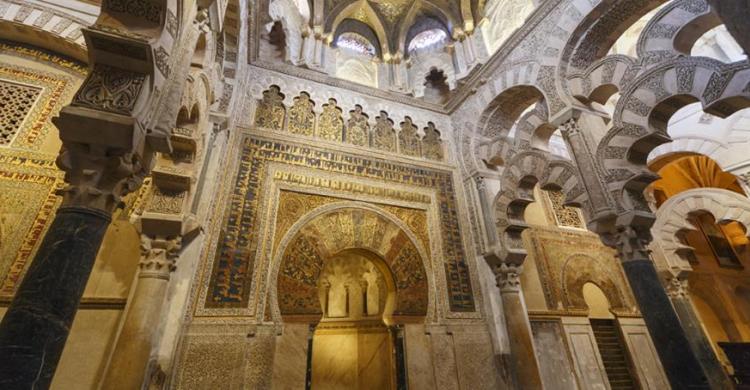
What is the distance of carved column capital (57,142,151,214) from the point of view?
192 centimetres

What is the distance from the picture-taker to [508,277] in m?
5.07

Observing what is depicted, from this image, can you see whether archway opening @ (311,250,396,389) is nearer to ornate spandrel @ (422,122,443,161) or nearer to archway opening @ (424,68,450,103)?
ornate spandrel @ (422,122,443,161)

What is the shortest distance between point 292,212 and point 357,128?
6.83 ft

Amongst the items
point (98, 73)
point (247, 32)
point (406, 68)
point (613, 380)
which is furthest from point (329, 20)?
point (613, 380)

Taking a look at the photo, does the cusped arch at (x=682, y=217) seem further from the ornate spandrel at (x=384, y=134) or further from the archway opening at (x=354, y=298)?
the ornate spandrel at (x=384, y=134)

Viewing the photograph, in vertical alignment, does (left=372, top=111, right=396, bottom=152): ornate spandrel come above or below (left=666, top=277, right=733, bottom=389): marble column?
above

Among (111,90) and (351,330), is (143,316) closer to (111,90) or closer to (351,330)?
(111,90)

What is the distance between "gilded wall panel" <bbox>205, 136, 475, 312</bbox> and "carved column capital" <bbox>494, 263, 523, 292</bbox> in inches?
18.9

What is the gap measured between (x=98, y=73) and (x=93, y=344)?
296 cm

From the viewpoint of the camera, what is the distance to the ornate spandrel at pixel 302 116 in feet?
17.6

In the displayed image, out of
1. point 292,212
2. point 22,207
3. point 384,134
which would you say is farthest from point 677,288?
point 22,207

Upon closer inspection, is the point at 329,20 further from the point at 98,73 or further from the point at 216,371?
the point at 216,371

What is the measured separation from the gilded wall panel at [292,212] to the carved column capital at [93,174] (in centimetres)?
207

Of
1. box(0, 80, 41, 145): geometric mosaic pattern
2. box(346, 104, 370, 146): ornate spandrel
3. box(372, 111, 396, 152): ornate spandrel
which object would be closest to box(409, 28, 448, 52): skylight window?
box(372, 111, 396, 152): ornate spandrel
